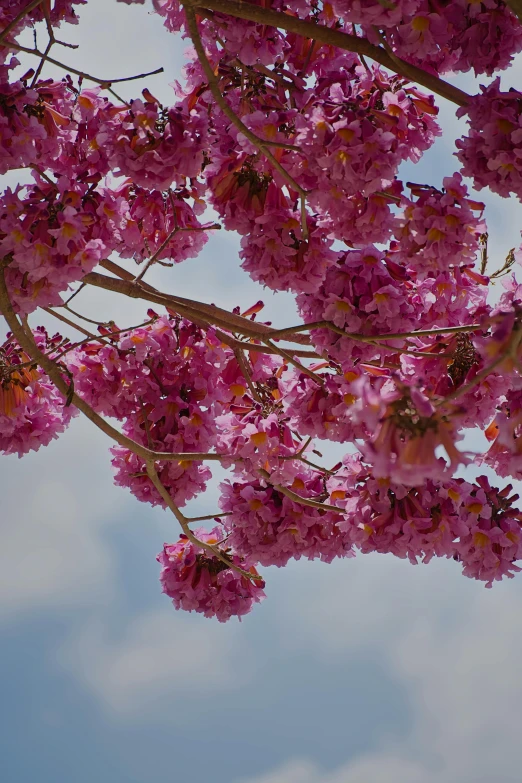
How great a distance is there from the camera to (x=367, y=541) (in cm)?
371

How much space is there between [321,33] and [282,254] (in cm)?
Answer: 79

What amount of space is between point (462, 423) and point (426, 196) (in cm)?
99

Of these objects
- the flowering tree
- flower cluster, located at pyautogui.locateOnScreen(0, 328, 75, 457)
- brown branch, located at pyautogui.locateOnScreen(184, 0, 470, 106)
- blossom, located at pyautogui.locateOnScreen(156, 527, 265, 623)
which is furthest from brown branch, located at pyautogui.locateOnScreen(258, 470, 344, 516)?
brown branch, located at pyautogui.locateOnScreen(184, 0, 470, 106)

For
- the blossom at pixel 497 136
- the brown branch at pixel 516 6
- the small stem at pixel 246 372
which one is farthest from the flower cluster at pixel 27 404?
the brown branch at pixel 516 6

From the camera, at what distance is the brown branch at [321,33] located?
296 centimetres

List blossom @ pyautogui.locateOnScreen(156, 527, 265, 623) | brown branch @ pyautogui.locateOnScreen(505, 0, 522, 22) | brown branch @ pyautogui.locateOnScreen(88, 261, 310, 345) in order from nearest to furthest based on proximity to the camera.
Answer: brown branch @ pyautogui.locateOnScreen(505, 0, 522, 22) < brown branch @ pyautogui.locateOnScreen(88, 261, 310, 345) < blossom @ pyautogui.locateOnScreen(156, 527, 265, 623)

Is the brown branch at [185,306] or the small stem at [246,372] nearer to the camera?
the brown branch at [185,306]

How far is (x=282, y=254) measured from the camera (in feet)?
11.1

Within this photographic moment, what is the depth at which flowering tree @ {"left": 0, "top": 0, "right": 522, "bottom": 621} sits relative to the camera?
3.07m

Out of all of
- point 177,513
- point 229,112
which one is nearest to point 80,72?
point 229,112

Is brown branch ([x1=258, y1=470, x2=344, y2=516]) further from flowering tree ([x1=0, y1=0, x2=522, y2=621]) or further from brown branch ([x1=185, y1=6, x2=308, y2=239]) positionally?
brown branch ([x1=185, y1=6, x2=308, y2=239])

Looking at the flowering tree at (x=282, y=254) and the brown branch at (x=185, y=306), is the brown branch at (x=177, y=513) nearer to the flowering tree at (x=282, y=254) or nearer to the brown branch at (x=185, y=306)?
the flowering tree at (x=282, y=254)

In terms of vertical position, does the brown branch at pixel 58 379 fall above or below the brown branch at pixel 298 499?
below

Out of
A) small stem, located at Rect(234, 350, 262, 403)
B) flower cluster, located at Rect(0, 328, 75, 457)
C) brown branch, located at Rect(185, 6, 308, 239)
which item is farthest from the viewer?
flower cluster, located at Rect(0, 328, 75, 457)
